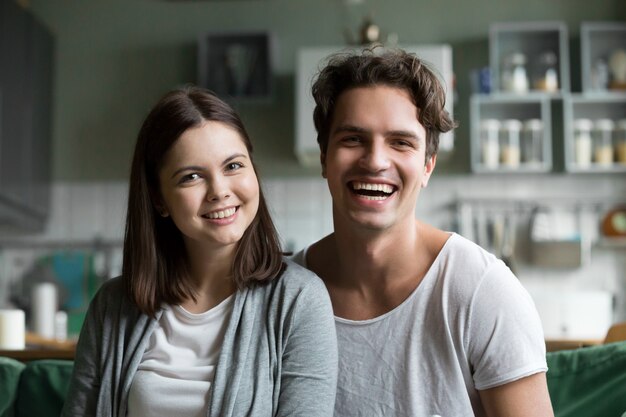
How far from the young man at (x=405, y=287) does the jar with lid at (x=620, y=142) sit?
3.77m

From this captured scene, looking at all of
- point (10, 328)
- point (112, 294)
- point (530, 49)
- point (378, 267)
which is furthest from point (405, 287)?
point (530, 49)

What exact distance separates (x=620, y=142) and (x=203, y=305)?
414 cm

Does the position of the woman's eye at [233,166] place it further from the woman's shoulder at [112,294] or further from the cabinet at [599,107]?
the cabinet at [599,107]

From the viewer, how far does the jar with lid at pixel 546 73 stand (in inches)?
212

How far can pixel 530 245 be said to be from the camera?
555 cm

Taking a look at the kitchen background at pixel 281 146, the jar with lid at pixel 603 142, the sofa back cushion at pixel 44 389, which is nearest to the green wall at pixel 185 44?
the kitchen background at pixel 281 146

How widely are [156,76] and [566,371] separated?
436 cm

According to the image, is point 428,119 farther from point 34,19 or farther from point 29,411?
point 34,19

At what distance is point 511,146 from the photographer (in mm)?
5324

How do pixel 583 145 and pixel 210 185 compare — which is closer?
pixel 210 185

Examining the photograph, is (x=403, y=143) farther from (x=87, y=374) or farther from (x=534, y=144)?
(x=534, y=144)

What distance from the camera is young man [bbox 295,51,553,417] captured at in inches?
67.2

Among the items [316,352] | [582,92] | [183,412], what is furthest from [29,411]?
[582,92]

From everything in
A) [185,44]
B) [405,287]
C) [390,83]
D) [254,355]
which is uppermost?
[185,44]
